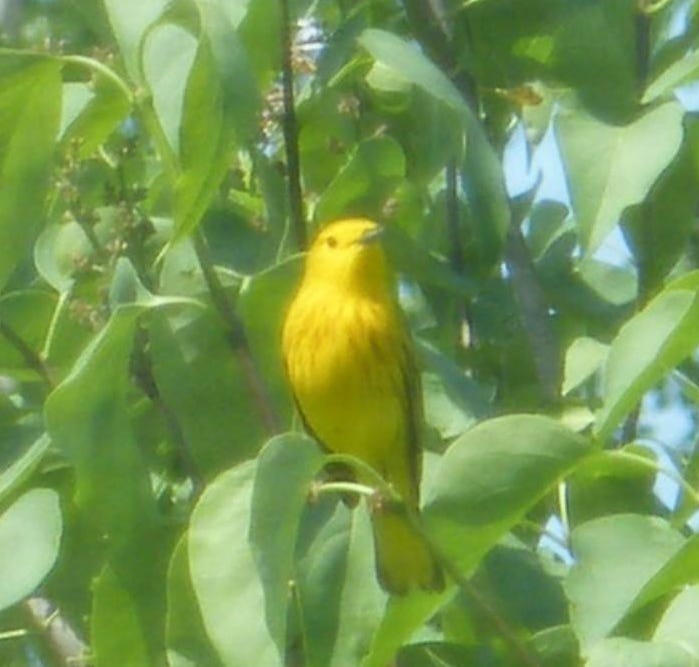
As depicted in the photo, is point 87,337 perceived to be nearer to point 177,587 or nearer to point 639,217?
point 177,587

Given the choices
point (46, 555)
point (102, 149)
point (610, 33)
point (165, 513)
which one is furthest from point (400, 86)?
point (46, 555)

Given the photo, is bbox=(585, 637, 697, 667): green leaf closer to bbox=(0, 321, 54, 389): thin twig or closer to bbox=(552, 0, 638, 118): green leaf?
bbox=(552, 0, 638, 118): green leaf

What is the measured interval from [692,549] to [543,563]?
0.50 m

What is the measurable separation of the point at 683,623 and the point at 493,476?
0.82 feet

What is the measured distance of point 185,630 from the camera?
6.57 ft

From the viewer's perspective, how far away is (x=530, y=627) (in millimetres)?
2160

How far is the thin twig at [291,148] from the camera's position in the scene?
2.27 meters

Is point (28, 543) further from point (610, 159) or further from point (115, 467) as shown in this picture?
point (610, 159)

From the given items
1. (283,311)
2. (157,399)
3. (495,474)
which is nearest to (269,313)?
(283,311)

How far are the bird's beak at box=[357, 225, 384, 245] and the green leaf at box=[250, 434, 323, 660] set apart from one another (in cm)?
66

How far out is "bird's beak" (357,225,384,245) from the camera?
2.44 metres

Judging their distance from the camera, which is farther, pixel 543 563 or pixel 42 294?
pixel 42 294

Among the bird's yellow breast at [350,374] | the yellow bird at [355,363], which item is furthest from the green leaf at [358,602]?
the bird's yellow breast at [350,374]

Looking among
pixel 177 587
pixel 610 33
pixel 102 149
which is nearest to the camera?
pixel 177 587
